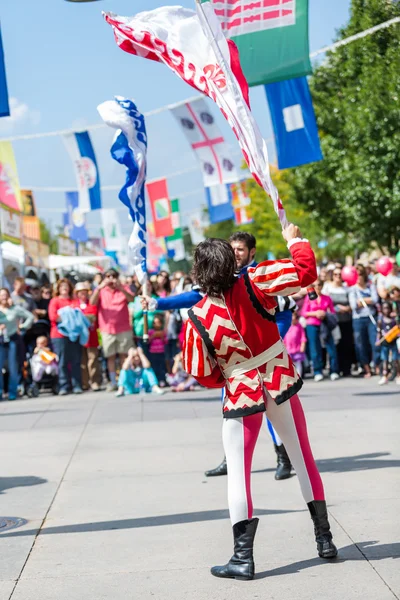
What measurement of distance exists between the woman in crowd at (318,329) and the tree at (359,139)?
6025 millimetres

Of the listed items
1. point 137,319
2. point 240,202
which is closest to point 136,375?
point 137,319

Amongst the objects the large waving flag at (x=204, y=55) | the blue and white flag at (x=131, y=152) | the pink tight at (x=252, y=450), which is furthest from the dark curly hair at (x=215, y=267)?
the blue and white flag at (x=131, y=152)

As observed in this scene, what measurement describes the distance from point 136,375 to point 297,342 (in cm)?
273

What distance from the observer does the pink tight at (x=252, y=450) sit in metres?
5.10

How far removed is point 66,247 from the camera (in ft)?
140

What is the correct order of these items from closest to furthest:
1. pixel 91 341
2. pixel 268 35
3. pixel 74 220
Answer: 1. pixel 268 35
2. pixel 91 341
3. pixel 74 220

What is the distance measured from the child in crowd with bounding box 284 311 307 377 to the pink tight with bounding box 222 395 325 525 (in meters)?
11.3

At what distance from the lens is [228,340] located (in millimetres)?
5102

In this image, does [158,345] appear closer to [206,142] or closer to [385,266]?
[385,266]

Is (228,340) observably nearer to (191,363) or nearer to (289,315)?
(191,363)

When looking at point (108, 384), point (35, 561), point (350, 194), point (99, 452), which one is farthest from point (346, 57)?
point (35, 561)

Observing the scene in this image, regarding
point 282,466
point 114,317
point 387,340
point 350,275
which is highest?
point 350,275

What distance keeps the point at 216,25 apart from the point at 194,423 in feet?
19.7

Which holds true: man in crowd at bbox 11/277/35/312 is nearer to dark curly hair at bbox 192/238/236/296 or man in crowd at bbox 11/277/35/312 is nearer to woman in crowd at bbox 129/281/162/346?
woman in crowd at bbox 129/281/162/346
